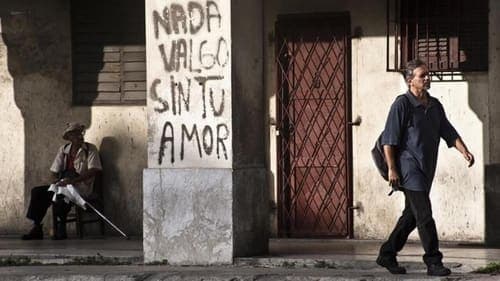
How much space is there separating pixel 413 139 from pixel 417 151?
0.36 feet

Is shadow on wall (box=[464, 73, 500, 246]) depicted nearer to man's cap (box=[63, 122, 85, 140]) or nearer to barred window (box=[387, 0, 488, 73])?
barred window (box=[387, 0, 488, 73])

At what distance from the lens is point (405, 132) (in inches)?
426

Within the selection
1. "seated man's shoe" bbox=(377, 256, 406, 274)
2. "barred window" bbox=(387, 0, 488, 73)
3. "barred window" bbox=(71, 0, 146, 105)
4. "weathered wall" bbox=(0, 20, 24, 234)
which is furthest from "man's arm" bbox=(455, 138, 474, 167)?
"weathered wall" bbox=(0, 20, 24, 234)

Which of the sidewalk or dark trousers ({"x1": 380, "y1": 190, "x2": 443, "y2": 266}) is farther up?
dark trousers ({"x1": 380, "y1": 190, "x2": 443, "y2": 266})

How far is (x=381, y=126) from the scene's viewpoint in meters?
14.1

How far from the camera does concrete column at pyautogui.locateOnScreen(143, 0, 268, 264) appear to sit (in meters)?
12.1

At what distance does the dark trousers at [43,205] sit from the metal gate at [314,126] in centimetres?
250

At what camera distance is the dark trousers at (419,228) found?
10.6 meters

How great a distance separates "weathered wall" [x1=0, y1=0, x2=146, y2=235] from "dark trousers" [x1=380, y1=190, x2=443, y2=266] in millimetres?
4772

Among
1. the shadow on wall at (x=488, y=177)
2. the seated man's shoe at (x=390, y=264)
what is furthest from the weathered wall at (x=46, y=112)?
the seated man's shoe at (x=390, y=264)

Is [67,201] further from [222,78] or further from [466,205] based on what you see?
[466,205]

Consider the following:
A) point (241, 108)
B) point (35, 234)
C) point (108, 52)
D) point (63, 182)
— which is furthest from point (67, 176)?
point (241, 108)

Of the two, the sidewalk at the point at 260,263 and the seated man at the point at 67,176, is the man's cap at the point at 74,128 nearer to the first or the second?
the seated man at the point at 67,176

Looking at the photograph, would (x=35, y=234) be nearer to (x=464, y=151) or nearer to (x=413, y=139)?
(x=413, y=139)
